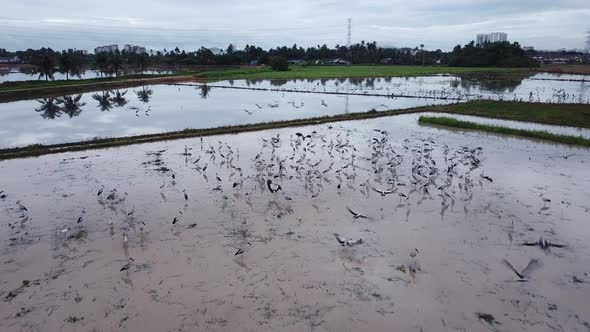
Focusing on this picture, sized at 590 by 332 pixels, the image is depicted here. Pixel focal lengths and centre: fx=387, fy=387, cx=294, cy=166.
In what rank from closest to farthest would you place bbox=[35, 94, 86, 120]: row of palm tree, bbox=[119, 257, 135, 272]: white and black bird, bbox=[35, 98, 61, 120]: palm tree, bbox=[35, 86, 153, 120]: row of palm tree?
bbox=[119, 257, 135, 272]: white and black bird
bbox=[35, 98, 61, 120]: palm tree
bbox=[35, 94, 86, 120]: row of palm tree
bbox=[35, 86, 153, 120]: row of palm tree

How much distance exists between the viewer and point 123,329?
4680 mm

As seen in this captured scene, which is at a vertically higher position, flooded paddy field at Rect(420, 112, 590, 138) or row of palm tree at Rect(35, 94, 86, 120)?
row of palm tree at Rect(35, 94, 86, 120)

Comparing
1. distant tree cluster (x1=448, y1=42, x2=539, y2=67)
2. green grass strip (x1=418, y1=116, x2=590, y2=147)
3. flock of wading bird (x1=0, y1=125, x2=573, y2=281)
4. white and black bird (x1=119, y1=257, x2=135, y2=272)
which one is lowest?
white and black bird (x1=119, y1=257, x2=135, y2=272)

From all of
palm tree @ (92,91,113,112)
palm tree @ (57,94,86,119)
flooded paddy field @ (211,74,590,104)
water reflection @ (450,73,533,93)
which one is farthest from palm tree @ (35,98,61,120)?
water reflection @ (450,73,533,93)

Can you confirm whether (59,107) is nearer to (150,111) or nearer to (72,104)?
(72,104)

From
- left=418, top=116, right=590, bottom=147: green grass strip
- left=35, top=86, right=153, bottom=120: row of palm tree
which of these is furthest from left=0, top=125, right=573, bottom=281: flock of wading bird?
left=35, top=86, right=153, bottom=120: row of palm tree

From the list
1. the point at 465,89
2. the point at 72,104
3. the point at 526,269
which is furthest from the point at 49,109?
the point at 465,89

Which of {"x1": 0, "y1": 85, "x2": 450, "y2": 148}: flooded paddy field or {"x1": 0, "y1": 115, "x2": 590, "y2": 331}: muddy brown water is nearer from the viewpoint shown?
{"x1": 0, "y1": 115, "x2": 590, "y2": 331}: muddy brown water

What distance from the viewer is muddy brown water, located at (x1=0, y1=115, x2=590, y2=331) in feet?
16.1

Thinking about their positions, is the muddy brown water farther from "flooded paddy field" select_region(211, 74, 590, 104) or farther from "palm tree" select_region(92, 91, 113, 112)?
"flooded paddy field" select_region(211, 74, 590, 104)

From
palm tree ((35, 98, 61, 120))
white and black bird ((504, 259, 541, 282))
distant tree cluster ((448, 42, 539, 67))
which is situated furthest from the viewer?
→ distant tree cluster ((448, 42, 539, 67))

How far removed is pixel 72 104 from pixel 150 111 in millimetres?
6749

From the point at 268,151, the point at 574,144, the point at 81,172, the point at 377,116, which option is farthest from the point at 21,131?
the point at 574,144

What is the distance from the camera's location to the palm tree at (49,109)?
2053 cm
